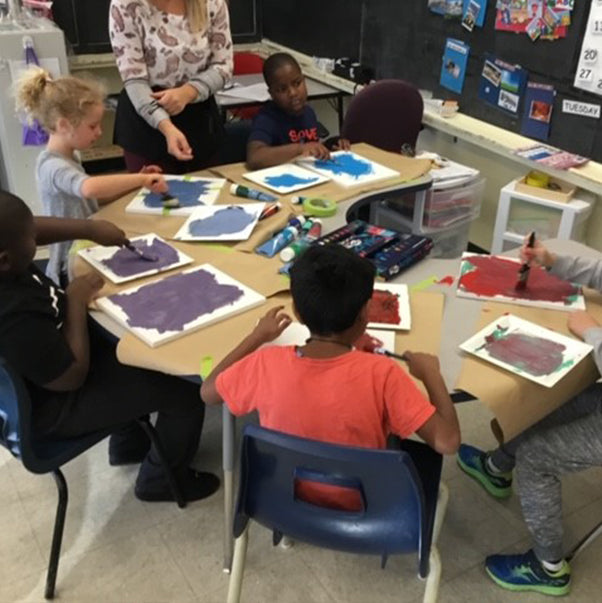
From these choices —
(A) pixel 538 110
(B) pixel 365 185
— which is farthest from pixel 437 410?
(A) pixel 538 110

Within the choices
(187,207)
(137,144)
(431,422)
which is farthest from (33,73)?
(431,422)

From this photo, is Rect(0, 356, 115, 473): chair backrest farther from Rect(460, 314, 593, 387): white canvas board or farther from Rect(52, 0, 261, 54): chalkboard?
Rect(52, 0, 261, 54): chalkboard

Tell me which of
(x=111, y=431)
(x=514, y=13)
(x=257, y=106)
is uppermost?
(x=514, y=13)

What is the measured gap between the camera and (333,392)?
121 cm

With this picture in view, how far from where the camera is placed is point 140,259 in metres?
1.86

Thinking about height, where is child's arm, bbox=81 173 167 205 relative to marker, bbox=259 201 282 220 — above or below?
above

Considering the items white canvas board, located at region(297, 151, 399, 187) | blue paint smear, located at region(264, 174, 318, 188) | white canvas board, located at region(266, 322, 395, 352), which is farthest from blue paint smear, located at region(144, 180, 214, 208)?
white canvas board, located at region(266, 322, 395, 352)

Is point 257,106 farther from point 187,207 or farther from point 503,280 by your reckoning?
point 503,280

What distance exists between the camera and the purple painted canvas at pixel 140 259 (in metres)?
1.81

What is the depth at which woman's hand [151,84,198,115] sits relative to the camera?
7.56 ft

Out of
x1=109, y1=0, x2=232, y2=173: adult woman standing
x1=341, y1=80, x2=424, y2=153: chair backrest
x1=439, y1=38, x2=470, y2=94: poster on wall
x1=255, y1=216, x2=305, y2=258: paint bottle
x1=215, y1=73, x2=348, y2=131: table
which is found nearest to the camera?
x1=255, y1=216, x2=305, y2=258: paint bottle

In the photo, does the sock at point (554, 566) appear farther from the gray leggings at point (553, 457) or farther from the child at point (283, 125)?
the child at point (283, 125)

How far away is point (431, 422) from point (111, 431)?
869 millimetres

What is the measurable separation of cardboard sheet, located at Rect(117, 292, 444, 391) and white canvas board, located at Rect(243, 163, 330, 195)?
2.50ft
